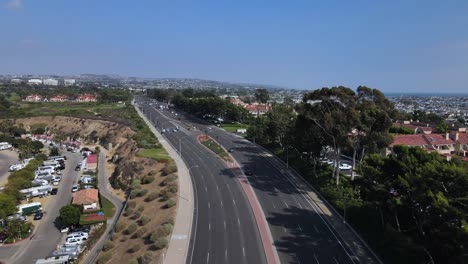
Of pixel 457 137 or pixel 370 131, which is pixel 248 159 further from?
pixel 457 137

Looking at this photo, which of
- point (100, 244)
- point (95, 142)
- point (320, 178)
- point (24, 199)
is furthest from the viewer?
point (95, 142)

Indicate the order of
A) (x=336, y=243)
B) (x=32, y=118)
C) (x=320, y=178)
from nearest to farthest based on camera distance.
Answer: (x=336, y=243) → (x=320, y=178) → (x=32, y=118)

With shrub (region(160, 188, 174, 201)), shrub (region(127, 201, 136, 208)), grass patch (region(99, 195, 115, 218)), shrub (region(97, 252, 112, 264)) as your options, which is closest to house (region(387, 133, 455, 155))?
shrub (region(160, 188, 174, 201))

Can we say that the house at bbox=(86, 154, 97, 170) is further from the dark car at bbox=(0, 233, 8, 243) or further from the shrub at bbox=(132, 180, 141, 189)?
the dark car at bbox=(0, 233, 8, 243)

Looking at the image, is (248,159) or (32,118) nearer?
(248,159)

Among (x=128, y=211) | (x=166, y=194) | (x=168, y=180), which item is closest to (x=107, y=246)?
(x=128, y=211)

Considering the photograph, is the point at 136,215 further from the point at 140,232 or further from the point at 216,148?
the point at 216,148

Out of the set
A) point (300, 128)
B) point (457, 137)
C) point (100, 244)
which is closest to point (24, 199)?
point (100, 244)
